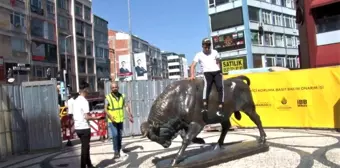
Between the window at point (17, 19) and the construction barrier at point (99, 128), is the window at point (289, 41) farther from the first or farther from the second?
the construction barrier at point (99, 128)

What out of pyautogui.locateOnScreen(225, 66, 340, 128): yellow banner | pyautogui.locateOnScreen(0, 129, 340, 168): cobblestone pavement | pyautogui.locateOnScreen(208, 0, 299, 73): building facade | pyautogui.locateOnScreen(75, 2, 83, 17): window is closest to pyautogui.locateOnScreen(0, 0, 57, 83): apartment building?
pyautogui.locateOnScreen(75, 2, 83, 17): window

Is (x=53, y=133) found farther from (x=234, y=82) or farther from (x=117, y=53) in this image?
(x=117, y=53)

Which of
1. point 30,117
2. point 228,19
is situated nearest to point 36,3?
point 228,19

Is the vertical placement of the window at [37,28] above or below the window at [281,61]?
above

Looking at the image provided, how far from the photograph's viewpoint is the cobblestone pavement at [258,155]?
27.7 ft

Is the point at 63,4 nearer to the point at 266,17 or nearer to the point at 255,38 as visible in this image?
the point at 255,38

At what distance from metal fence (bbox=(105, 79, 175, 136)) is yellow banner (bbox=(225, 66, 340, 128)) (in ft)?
12.4

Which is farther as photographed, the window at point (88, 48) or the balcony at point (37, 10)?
the window at point (88, 48)

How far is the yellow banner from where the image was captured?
13.8 m

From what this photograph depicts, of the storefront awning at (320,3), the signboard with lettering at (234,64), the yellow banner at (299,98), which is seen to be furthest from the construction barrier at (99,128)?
the signboard with lettering at (234,64)

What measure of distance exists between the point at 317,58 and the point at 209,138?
14.0 meters

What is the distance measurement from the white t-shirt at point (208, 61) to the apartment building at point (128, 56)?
38274 mm

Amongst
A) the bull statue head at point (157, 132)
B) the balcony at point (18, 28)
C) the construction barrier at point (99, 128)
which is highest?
the balcony at point (18, 28)

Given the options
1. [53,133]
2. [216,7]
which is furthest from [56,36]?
[53,133]
